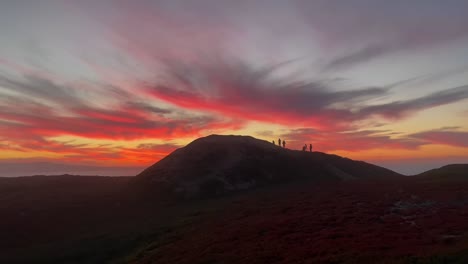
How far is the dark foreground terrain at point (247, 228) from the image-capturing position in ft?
109

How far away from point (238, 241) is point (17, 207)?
65.2 m

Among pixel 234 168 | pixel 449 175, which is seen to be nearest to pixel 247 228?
pixel 234 168

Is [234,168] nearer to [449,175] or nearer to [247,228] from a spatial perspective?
[247,228]

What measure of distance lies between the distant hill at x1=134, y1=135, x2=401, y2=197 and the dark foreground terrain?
9.58 metres

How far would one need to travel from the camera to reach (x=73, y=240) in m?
57.8

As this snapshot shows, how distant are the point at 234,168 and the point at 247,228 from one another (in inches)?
2297

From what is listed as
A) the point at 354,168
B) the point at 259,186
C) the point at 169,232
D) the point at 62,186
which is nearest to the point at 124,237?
the point at 169,232

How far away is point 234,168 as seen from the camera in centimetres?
10744

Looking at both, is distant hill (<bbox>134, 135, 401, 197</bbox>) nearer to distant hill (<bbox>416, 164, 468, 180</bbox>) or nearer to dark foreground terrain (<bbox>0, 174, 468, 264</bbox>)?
dark foreground terrain (<bbox>0, 174, 468, 264</bbox>)

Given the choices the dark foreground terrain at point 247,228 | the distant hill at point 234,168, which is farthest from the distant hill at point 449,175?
the dark foreground terrain at point 247,228

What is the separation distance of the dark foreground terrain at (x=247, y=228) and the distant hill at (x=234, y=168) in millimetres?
9577

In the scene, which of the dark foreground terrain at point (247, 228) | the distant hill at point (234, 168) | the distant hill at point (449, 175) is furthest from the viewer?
the distant hill at point (234, 168)

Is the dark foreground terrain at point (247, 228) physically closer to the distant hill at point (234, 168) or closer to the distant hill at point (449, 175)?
the distant hill at point (234, 168)

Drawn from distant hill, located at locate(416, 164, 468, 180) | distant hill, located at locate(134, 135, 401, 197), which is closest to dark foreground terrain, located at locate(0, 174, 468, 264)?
distant hill, located at locate(134, 135, 401, 197)
